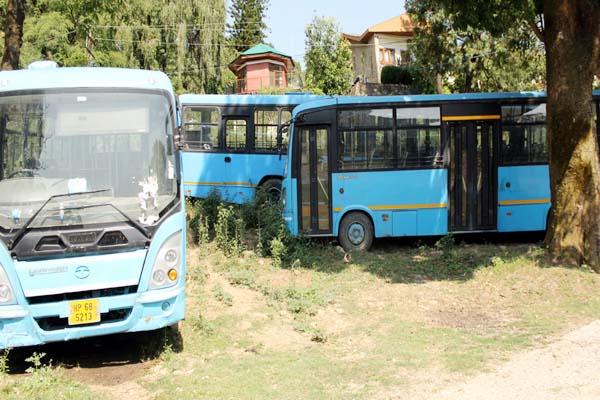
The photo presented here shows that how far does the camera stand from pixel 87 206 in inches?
250

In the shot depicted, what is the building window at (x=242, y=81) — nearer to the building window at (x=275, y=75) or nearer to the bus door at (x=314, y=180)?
the building window at (x=275, y=75)

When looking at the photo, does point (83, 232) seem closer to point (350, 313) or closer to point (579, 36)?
point (350, 313)

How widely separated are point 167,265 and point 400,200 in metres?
7.47

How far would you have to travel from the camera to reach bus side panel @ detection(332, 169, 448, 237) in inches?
512

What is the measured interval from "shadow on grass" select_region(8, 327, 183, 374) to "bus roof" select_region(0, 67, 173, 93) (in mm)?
2931

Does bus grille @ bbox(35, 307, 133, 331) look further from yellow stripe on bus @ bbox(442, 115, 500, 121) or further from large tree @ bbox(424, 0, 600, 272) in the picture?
yellow stripe on bus @ bbox(442, 115, 500, 121)

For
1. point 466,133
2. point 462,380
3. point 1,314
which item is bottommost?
point 462,380

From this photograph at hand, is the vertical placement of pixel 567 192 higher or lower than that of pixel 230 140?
lower

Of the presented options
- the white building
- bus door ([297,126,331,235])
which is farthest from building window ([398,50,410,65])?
bus door ([297,126,331,235])

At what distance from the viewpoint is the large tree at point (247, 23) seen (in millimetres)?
65438

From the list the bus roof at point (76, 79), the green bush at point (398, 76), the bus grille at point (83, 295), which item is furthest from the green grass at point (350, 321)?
the green bush at point (398, 76)

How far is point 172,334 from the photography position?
7.65 meters

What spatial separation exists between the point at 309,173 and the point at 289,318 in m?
5.00

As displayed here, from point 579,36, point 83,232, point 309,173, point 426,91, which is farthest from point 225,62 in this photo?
point 83,232
